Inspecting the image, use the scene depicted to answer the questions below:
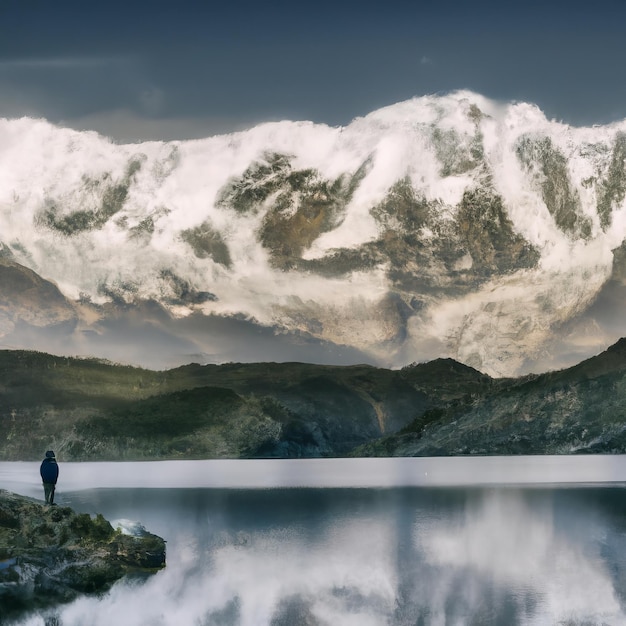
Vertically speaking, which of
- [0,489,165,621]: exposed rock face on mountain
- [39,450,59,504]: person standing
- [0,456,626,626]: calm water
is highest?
[39,450,59,504]: person standing

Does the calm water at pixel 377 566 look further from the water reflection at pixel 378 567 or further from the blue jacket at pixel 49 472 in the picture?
the blue jacket at pixel 49 472

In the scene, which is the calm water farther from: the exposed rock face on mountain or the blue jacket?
the blue jacket

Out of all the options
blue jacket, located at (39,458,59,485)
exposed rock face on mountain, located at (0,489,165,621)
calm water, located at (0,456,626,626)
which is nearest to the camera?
calm water, located at (0,456,626,626)

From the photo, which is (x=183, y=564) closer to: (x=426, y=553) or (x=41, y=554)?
(x=41, y=554)

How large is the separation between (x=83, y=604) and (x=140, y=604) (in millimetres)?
3436

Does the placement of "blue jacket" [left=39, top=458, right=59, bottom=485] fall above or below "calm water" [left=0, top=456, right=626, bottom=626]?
above

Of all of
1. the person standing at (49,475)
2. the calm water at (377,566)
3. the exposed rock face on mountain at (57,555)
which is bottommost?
the calm water at (377,566)

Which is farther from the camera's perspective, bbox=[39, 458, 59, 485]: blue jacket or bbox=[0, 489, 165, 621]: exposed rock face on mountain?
bbox=[39, 458, 59, 485]: blue jacket

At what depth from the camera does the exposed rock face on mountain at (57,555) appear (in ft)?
213

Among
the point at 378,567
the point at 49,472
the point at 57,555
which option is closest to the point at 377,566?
the point at 378,567

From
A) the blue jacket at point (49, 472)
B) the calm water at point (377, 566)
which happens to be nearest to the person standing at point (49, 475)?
the blue jacket at point (49, 472)

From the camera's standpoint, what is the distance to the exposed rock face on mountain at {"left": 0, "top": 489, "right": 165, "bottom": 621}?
64875 mm

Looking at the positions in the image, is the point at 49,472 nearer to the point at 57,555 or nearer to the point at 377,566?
the point at 57,555

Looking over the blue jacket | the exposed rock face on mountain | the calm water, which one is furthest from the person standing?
the calm water
